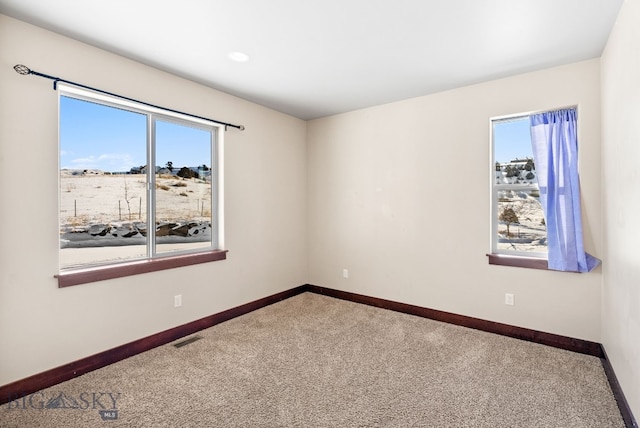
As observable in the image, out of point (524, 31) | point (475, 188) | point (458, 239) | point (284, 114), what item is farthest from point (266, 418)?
point (284, 114)

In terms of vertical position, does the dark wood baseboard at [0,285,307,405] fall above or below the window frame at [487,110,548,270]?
below

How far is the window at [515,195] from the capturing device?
A: 2955 millimetres

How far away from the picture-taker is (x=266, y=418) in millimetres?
1851

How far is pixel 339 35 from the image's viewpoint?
7.39 feet

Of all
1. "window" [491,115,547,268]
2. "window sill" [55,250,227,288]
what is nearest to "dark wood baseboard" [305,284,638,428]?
"window" [491,115,547,268]

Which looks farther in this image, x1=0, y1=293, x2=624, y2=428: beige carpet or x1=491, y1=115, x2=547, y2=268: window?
x1=491, y1=115, x2=547, y2=268: window

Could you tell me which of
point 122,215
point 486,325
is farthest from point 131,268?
point 486,325

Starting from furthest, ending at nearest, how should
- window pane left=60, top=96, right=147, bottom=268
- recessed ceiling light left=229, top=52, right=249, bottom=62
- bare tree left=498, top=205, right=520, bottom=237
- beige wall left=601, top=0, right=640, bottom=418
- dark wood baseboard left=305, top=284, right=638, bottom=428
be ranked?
bare tree left=498, top=205, right=520, bottom=237, recessed ceiling light left=229, top=52, right=249, bottom=62, window pane left=60, top=96, right=147, bottom=268, dark wood baseboard left=305, top=284, right=638, bottom=428, beige wall left=601, top=0, right=640, bottom=418

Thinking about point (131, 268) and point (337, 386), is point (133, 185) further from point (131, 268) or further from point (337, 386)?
point (337, 386)

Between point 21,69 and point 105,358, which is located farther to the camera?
point 105,358

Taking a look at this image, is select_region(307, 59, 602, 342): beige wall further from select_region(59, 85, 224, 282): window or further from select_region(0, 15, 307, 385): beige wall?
select_region(59, 85, 224, 282): window

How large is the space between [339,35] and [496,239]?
2.43 meters

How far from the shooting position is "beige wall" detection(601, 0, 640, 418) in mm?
1656

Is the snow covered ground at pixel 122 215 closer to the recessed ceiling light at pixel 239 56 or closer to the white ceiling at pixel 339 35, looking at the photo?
the white ceiling at pixel 339 35
